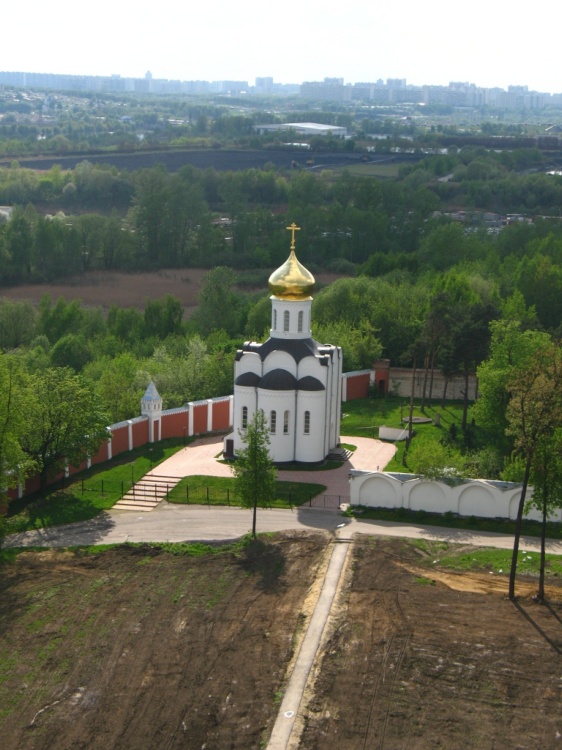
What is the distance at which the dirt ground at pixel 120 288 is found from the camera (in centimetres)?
7025

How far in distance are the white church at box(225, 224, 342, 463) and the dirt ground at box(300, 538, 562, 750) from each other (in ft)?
25.9

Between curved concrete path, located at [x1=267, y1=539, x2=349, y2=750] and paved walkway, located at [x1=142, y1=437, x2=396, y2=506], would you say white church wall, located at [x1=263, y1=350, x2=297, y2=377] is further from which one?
curved concrete path, located at [x1=267, y1=539, x2=349, y2=750]

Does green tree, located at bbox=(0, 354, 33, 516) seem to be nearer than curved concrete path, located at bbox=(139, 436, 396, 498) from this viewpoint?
Yes

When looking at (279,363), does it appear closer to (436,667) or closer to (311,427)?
(311,427)

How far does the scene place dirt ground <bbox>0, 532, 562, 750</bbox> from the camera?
20094 millimetres

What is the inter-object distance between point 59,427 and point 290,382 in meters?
6.67

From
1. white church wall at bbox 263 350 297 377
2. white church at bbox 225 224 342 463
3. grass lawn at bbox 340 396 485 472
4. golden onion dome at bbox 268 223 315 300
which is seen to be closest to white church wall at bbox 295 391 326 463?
white church at bbox 225 224 342 463

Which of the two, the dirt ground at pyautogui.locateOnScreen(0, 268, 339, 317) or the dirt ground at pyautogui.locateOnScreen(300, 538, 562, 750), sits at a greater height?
the dirt ground at pyautogui.locateOnScreen(300, 538, 562, 750)

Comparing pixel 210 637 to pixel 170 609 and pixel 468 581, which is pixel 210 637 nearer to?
pixel 170 609

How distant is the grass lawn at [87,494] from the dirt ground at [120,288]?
3245 centimetres

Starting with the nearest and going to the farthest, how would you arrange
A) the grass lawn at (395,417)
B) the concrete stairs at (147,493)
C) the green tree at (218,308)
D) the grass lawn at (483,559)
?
1. the grass lawn at (483,559)
2. the concrete stairs at (147,493)
3. the grass lawn at (395,417)
4. the green tree at (218,308)

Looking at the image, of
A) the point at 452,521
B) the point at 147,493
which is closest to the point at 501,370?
the point at 452,521

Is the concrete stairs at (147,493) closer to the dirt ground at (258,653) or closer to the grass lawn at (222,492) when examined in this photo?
the grass lawn at (222,492)

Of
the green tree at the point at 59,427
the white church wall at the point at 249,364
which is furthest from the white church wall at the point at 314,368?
the green tree at the point at 59,427
